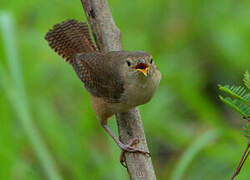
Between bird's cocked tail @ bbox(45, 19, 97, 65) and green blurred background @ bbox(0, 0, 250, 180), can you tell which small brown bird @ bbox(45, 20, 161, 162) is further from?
green blurred background @ bbox(0, 0, 250, 180)

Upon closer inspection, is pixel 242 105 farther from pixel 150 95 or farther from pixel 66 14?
pixel 66 14

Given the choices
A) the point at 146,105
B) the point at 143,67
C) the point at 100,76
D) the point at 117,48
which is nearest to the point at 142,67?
the point at 143,67

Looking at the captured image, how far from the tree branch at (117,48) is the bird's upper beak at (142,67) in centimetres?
24

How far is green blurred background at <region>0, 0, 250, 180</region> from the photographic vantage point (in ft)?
12.2

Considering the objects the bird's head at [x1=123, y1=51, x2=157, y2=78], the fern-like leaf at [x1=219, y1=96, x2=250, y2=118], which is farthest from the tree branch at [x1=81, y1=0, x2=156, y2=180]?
the fern-like leaf at [x1=219, y1=96, x2=250, y2=118]

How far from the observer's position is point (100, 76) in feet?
10.5

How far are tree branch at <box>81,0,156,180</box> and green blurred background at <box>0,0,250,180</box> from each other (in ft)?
2.54

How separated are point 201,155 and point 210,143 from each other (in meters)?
0.44

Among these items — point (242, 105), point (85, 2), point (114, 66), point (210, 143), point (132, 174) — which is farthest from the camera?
point (210, 143)

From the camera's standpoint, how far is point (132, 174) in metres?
2.38

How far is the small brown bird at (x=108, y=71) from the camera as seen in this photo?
9.37ft

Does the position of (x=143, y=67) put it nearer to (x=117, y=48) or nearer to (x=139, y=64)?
(x=139, y=64)

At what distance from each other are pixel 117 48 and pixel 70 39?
717 mm

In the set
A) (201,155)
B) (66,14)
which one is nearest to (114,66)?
(201,155)
